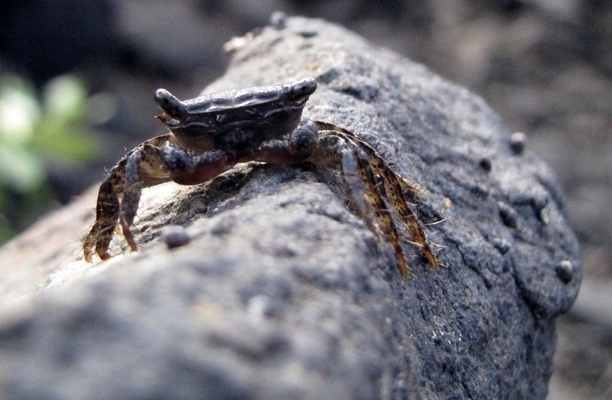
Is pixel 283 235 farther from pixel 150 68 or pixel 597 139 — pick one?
pixel 150 68

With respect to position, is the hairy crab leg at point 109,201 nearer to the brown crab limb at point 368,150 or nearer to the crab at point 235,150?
the crab at point 235,150

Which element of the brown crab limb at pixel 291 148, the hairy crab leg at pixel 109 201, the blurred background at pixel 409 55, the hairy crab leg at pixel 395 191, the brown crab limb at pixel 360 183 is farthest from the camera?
the blurred background at pixel 409 55

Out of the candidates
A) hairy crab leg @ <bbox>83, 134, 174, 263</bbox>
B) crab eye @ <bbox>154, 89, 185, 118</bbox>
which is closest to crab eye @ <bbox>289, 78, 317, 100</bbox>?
crab eye @ <bbox>154, 89, 185, 118</bbox>

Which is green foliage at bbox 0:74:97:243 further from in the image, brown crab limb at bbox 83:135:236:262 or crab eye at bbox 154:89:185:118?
crab eye at bbox 154:89:185:118

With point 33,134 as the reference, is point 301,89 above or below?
below

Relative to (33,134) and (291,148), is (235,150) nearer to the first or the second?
(291,148)

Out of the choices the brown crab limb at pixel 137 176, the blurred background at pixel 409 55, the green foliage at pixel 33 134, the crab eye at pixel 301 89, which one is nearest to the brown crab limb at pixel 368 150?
the crab eye at pixel 301 89

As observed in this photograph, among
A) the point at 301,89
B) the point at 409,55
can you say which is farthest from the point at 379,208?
the point at 409,55
